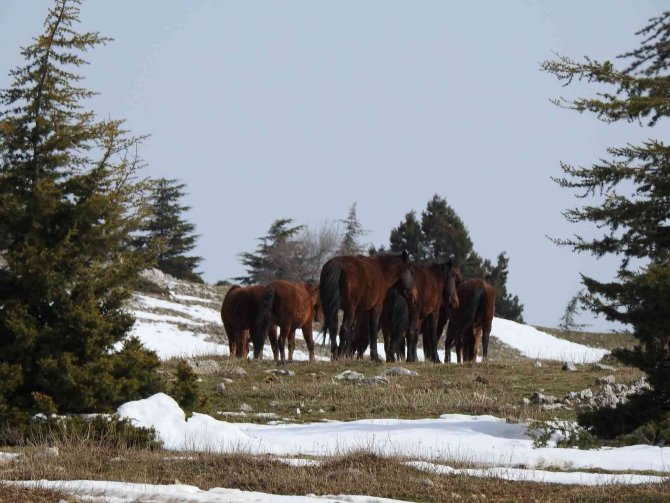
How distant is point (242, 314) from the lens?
926 inches

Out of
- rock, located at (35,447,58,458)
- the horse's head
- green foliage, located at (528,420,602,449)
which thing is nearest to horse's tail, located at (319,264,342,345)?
the horse's head

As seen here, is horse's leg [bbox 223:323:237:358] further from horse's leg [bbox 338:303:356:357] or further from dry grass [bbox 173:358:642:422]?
dry grass [bbox 173:358:642:422]

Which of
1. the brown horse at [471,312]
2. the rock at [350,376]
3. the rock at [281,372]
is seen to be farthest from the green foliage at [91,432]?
the brown horse at [471,312]

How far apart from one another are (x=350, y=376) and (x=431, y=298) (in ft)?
20.6

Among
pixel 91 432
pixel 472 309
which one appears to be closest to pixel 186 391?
pixel 91 432

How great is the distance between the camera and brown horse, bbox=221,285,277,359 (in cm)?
2330

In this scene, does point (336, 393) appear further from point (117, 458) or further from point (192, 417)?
point (117, 458)

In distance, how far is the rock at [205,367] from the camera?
57.9 ft

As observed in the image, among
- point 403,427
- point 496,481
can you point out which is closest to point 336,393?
point 403,427

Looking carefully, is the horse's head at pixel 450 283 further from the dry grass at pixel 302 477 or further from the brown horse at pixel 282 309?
the dry grass at pixel 302 477

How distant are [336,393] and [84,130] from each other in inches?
211

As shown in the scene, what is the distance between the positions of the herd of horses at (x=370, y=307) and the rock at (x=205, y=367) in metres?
2.03

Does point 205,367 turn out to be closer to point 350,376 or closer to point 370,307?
point 350,376

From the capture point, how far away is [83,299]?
12242 mm
